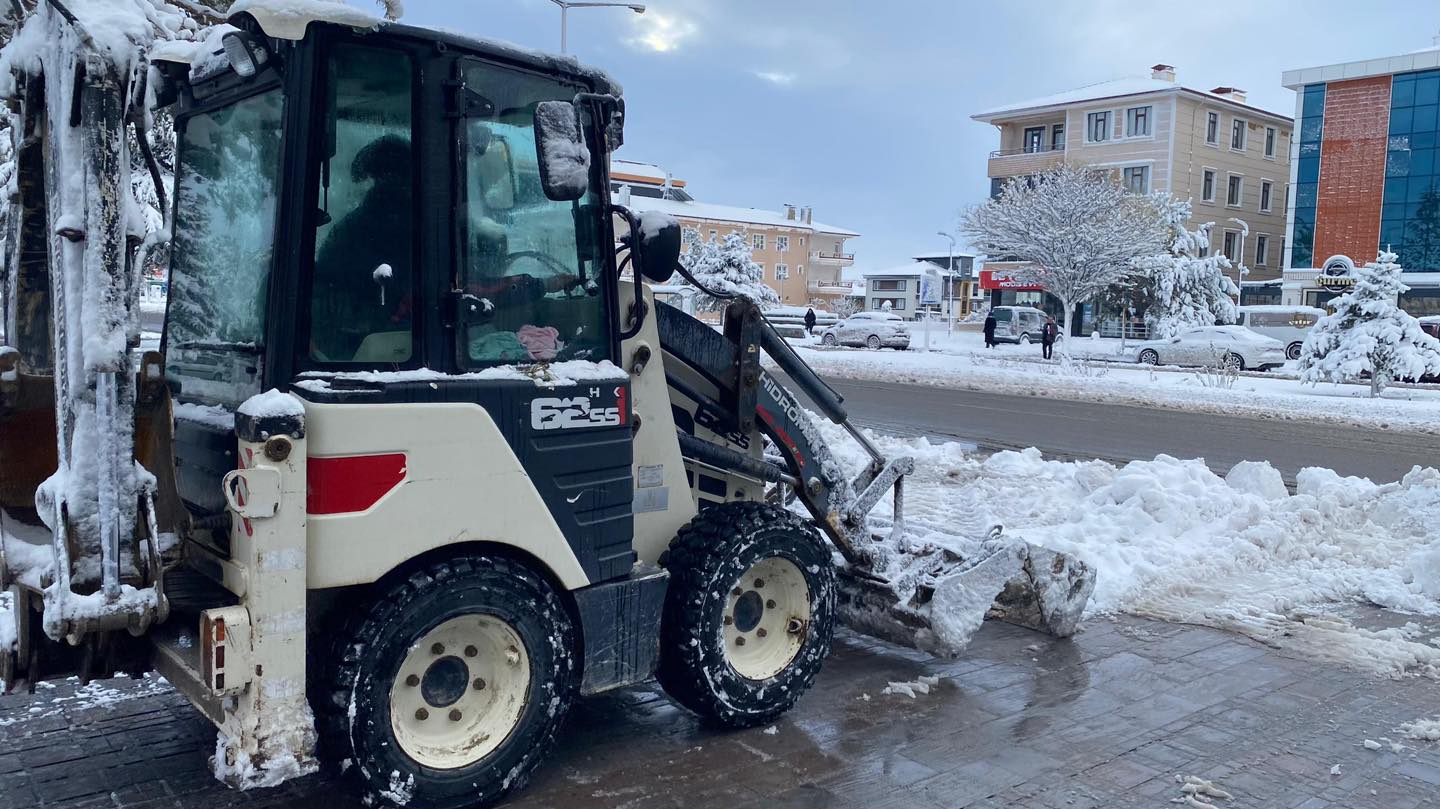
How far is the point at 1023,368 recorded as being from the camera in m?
31.3

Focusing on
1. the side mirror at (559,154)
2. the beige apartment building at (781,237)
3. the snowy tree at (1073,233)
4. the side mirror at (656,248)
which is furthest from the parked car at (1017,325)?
the side mirror at (559,154)

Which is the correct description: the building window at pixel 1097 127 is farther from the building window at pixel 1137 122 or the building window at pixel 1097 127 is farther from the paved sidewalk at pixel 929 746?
the paved sidewalk at pixel 929 746

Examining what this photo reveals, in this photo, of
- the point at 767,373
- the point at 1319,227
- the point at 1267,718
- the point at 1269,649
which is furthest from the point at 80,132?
the point at 1319,227

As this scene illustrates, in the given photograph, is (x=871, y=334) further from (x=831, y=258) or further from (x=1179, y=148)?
(x=831, y=258)

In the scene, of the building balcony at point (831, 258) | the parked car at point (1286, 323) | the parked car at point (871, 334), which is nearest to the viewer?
the parked car at point (1286, 323)

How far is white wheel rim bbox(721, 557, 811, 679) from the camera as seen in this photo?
4.95 m

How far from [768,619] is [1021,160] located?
2177 inches

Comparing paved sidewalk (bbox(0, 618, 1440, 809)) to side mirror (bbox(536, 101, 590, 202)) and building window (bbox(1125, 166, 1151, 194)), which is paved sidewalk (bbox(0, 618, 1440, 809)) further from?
building window (bbox(1125, 166, 1151, 194))

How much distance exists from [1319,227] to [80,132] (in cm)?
5432

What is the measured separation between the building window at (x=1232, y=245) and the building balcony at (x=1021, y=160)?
928 centimetres

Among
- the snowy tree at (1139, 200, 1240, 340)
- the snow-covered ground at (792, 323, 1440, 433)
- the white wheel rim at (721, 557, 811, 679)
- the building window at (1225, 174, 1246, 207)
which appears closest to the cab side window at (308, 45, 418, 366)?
the white wheel rim at (721, 557, 811, 679)

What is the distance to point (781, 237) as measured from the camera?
9062cm

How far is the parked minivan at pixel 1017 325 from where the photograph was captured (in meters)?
45.0

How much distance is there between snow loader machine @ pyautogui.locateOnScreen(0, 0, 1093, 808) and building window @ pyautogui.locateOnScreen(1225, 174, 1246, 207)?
57.6m
